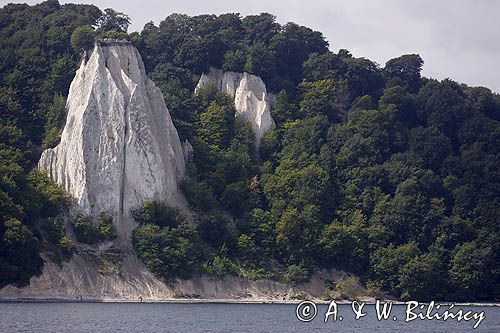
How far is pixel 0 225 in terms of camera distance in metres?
82.8

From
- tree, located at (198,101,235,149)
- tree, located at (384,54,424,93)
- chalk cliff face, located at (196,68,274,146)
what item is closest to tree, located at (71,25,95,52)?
tree, located at (198,101,235,149)

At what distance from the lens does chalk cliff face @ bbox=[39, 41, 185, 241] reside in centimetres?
9275

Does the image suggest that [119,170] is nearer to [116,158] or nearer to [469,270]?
[116,158]

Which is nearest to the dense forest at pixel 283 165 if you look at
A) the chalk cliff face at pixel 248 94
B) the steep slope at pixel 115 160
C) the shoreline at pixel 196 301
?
the chalk cliff face at pixel 248 94

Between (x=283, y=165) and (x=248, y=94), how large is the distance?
36.0ft

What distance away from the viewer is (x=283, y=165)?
Answer: 347 ft

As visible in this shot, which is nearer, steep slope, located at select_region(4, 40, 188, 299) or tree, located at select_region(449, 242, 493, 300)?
steep slope, located at select_region(4, 40, 188, 299)

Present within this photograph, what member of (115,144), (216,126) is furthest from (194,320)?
(216,126)

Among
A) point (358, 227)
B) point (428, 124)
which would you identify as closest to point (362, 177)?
point (358, 227)

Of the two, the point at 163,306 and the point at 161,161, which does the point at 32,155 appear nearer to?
the point at 161,161

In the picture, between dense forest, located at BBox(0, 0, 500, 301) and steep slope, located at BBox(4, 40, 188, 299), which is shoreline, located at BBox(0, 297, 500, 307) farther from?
dense forest, located at BBox(0, 0, 500, 301)

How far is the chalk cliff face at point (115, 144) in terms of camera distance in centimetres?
9275

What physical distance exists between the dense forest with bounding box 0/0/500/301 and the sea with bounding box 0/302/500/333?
8942 mm

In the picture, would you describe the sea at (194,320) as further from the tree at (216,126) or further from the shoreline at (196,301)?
the tree at (216,126)
